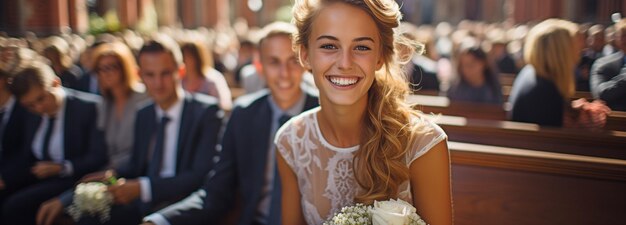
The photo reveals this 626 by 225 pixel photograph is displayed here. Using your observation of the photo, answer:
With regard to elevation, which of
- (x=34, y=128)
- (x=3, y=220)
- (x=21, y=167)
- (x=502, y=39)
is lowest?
(x=3, y=220)

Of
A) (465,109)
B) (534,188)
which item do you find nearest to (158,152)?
(534,188)

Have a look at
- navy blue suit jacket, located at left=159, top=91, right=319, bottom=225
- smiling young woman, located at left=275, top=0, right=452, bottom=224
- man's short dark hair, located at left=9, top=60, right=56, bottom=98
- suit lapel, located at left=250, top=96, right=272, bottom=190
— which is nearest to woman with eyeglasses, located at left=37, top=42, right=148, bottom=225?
man's short dark hair, located at left=9, top=60, right=56, bottom=98

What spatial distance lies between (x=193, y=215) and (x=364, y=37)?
1.60 meters

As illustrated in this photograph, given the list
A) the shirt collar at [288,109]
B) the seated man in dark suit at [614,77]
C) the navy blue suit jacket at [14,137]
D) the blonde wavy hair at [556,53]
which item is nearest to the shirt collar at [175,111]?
the shirt collar at [288,109]

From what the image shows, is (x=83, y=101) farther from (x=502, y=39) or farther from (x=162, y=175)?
(x=502, y=39)

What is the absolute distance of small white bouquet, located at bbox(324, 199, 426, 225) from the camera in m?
1.82

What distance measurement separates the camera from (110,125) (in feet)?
15.6

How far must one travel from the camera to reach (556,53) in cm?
327

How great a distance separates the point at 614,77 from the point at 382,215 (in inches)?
58.4

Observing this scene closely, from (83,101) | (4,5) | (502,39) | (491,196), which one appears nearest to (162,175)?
(83,101)

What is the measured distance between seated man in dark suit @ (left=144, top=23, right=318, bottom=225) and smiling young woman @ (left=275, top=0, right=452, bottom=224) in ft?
2.87

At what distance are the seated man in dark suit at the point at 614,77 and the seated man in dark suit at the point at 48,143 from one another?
335 centimetres

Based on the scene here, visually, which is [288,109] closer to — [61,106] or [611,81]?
[611,81]

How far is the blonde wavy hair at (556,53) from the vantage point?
3.19 metres
